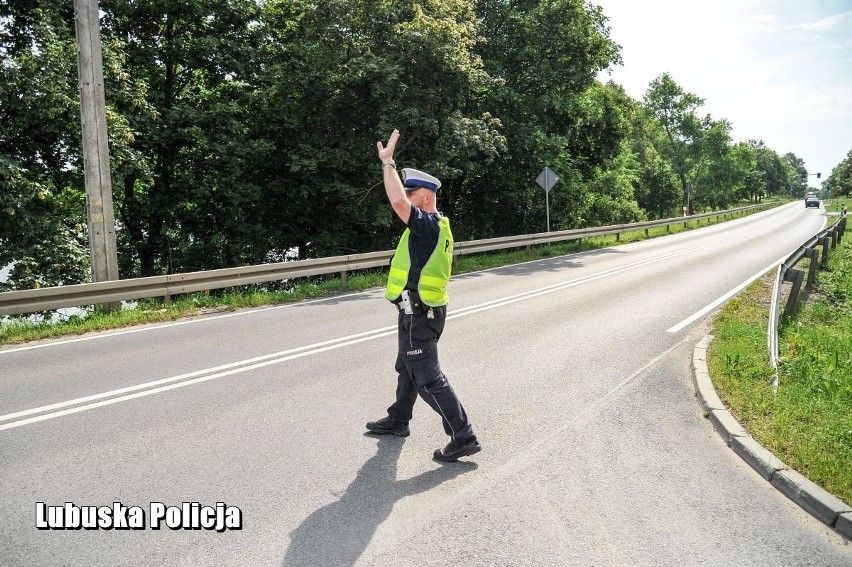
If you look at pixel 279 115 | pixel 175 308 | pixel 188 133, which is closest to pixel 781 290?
pixel 175 308

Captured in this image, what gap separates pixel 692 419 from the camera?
16.1 ft

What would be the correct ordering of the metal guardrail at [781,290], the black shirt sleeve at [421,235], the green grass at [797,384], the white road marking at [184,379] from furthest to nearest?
1. the metal guardrail at [781,290]
2. the white road marking at [184,379]
3. the green grass at [797,384]
4. the black shirt sleeve at [421,235]

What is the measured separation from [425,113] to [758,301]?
1155 cm

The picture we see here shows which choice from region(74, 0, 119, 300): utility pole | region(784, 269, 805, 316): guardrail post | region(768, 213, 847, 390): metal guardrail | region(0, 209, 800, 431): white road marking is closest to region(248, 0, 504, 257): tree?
region(74, 0, 119, 300): utility pole

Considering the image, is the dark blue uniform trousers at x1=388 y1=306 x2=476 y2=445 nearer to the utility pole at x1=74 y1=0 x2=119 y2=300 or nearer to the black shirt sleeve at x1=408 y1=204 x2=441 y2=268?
the black shirt sleeve at x1=408 y1=204 x2=441 y2=268

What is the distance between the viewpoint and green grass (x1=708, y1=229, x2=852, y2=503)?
13.0ft

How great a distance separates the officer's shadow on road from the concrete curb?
1935 mm

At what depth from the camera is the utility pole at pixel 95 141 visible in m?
9.54

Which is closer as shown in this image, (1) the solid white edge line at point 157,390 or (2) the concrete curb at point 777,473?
(2) the concrete curb at point 777,473

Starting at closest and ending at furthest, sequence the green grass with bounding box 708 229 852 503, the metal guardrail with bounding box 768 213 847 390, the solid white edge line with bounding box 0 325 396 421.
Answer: the green grass with bounding box 708 229 852 503, the solid white edge line with bounding box 0 325 396 421, the metal guardrail with bounding box 768 213 847 390

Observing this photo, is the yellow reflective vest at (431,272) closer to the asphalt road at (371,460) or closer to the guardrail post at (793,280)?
the asphalt road at (371,460)

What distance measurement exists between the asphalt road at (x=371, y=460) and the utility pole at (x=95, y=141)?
2537 mm

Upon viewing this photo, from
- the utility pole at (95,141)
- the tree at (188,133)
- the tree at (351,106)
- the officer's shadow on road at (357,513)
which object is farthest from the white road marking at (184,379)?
the tree at (188,133)

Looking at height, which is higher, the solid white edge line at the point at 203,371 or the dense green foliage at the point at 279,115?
the dense green foliage at the point at 279,115
